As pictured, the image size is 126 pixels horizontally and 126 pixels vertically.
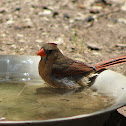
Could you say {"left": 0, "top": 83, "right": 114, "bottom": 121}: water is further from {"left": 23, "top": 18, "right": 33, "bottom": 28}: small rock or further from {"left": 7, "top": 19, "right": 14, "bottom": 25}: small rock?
{"left": 7, "top": 19, "right": 14, "bottom": 25}: small rock

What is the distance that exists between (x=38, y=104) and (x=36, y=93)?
399 mm

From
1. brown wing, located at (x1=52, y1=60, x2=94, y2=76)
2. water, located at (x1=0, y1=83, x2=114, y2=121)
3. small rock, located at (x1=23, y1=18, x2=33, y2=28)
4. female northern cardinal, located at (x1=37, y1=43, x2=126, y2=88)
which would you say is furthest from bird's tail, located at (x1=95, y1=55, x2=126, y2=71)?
small rock, located at (x1=23, y1=18, x2=33, y2=28)

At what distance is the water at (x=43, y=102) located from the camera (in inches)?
120

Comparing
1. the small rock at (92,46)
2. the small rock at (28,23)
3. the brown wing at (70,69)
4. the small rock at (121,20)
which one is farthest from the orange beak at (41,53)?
the small rock at (121,20)

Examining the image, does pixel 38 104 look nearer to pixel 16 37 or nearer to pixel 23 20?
pixel 16 37

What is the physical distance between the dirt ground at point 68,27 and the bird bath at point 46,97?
1.58 m

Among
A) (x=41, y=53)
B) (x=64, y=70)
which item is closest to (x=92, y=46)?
(x=64, y=70)

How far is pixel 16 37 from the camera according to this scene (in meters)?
6.54

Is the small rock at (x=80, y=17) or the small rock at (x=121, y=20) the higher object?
the small rock at (x=80, y=17)

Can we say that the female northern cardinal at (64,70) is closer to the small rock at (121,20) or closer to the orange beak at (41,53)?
the orange beak at (41,53)

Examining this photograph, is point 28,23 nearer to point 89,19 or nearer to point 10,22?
point 10,22

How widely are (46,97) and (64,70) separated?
1.75 ft

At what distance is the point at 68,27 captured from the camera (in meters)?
7.16

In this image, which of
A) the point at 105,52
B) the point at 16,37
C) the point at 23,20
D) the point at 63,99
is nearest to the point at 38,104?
the point at 63,99
